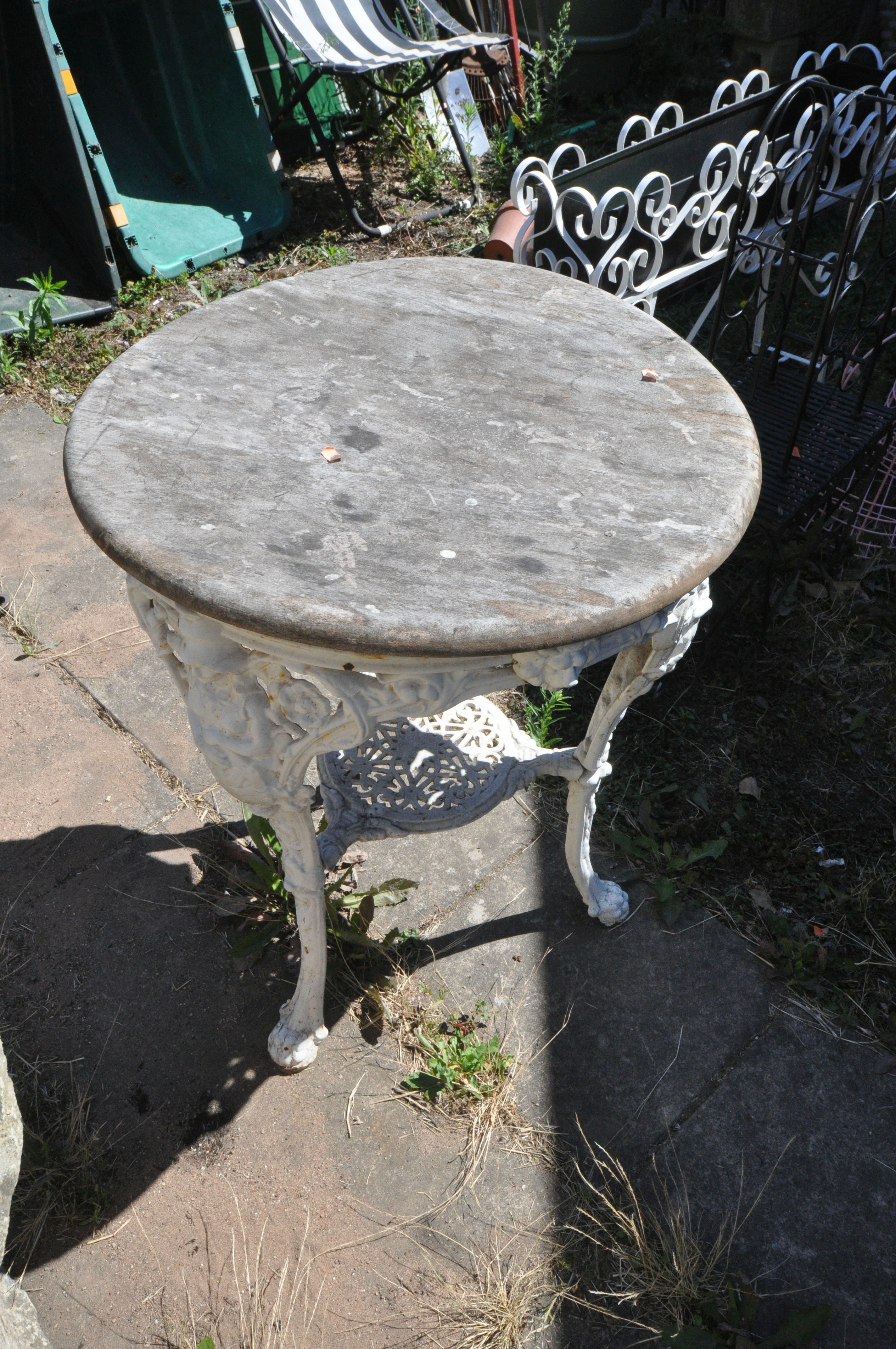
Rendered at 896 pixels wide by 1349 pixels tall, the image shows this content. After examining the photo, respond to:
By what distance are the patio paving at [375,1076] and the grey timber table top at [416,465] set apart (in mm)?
1193

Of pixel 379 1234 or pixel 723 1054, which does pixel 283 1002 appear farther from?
pixel 723 1054

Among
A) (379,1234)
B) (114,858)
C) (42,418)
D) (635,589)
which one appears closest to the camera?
(635,589)

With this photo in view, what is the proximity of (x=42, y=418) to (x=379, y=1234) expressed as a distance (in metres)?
3.26

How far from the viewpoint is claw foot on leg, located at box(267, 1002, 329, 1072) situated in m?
1.96

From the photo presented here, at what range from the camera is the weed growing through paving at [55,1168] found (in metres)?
1.79

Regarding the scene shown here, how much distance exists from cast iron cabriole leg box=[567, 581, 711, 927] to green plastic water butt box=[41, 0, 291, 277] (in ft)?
12.1

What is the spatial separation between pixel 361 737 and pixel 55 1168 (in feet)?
3.87

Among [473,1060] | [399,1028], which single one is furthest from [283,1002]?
[473,1060]

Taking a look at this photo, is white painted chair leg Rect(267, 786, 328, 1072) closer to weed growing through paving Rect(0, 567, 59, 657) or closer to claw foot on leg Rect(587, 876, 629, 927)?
claw foot on leg Rect(587, 876, 629, 927)

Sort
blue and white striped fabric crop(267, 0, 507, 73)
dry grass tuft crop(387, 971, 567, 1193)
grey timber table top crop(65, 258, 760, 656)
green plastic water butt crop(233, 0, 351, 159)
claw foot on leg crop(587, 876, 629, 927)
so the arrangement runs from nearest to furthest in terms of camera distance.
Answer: grey timber table top crop(65, 258, 760, 656) < dry grass tuft crop(387, 971, 567, 1193) < claw foot on leg crop(587, 876, 629, 927) < blue and white striped fabric crop(267, 0, 507, 73) < green plastic water butt crop(233, 0, 351, 159)

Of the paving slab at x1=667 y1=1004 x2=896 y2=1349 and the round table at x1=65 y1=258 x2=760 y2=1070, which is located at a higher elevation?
the round table at x1=65 y1=258 x2=760 y2=1070

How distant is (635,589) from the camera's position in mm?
1296

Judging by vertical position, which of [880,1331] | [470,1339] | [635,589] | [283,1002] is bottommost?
[880,1331]

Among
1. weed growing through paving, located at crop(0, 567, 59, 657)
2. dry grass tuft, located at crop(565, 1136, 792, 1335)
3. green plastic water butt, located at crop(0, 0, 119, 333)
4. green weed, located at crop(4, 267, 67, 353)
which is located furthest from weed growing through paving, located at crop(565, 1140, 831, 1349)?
green plastic water butt, located at crop(0, 0, 119, 333)
